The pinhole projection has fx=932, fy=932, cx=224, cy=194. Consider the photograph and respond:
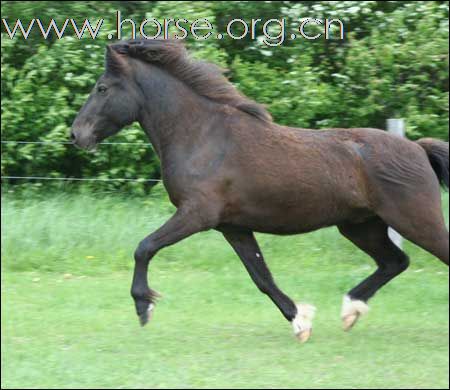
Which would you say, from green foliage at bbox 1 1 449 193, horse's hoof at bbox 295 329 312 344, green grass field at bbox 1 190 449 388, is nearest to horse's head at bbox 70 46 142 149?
green grass field at bbox 1 190 449 388

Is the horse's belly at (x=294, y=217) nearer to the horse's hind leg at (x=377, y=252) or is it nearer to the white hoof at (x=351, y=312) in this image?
the horse's hind leg at (x=377, y=252)

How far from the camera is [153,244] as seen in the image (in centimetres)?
638

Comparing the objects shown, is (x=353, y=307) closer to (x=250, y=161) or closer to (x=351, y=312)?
(x=351, y=312)

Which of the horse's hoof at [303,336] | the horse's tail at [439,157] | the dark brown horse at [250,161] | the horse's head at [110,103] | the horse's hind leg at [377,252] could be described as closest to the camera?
the dark brown horse at [250,161]

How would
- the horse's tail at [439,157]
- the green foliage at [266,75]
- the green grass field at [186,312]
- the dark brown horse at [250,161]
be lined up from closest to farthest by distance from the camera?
the green grass field at [186,312] → the dark brown horse at [250,161] → the horse's tail at [439,157] → the green foliage at [266,75]

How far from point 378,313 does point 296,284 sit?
1.11 m

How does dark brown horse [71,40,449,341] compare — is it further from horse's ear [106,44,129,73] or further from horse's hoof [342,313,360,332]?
horse's hoof [342,313,360,332]

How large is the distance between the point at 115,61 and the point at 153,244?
1.39 metres

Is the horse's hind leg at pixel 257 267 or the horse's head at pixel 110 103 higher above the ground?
the horse's head at pixel 110 103

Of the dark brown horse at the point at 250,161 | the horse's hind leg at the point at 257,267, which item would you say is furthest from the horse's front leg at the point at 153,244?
the horse's hind leg at the point at 257,267

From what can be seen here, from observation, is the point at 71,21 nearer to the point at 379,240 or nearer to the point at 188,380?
Answer: the point at 379,240

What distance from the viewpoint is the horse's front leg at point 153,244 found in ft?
20.9

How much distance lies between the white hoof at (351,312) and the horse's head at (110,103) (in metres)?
2.16

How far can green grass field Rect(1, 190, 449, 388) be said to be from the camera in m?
5.74
